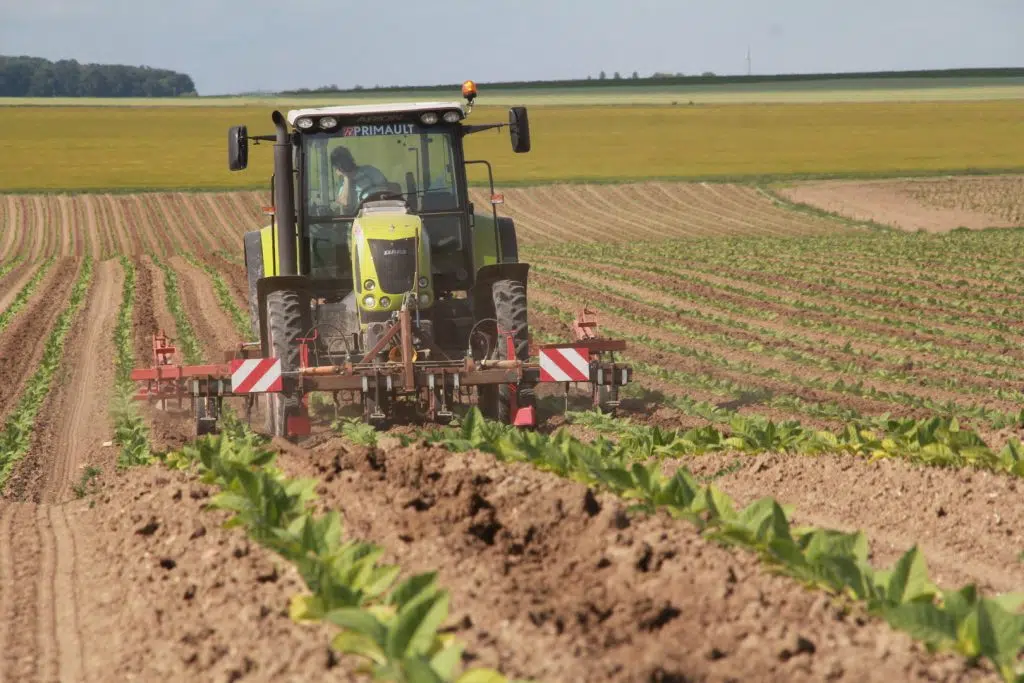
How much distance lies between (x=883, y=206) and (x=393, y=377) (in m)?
32.0

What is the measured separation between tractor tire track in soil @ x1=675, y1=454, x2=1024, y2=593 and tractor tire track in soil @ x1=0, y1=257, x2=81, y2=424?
22.8 feet

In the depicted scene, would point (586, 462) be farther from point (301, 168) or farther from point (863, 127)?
point (863, 127)

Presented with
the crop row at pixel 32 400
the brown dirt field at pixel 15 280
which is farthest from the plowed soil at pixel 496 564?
the brown dirt field at pixel 15 280

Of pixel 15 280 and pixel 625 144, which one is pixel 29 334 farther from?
pixel 625 144

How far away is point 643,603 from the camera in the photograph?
4.93 meters

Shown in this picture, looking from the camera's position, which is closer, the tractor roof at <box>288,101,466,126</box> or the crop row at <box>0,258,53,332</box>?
the tractor roof at <box>288,101,466,126</box>

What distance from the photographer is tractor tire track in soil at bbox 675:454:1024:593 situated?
6.29 meters

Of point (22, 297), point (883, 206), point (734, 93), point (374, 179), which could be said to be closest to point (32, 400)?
point (374, 179)

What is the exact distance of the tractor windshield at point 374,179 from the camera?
10789 millimetres

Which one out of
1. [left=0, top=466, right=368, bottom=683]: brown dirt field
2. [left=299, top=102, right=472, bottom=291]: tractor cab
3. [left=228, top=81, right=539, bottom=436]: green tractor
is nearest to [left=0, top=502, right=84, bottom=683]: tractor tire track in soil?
[left=0, top=466, right=368, bottom=683]: brown dirt field

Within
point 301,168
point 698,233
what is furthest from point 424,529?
point 698,233

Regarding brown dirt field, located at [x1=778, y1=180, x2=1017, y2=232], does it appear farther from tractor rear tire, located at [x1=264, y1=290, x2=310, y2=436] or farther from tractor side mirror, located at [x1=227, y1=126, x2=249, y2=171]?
tractor side mirror, located at [x1=227, y1=126, x2=249, y2=171]

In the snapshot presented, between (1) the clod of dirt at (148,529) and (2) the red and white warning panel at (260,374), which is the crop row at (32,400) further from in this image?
(1) the clod of dirt at (148,529)

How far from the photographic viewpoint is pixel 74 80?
140250 mm
